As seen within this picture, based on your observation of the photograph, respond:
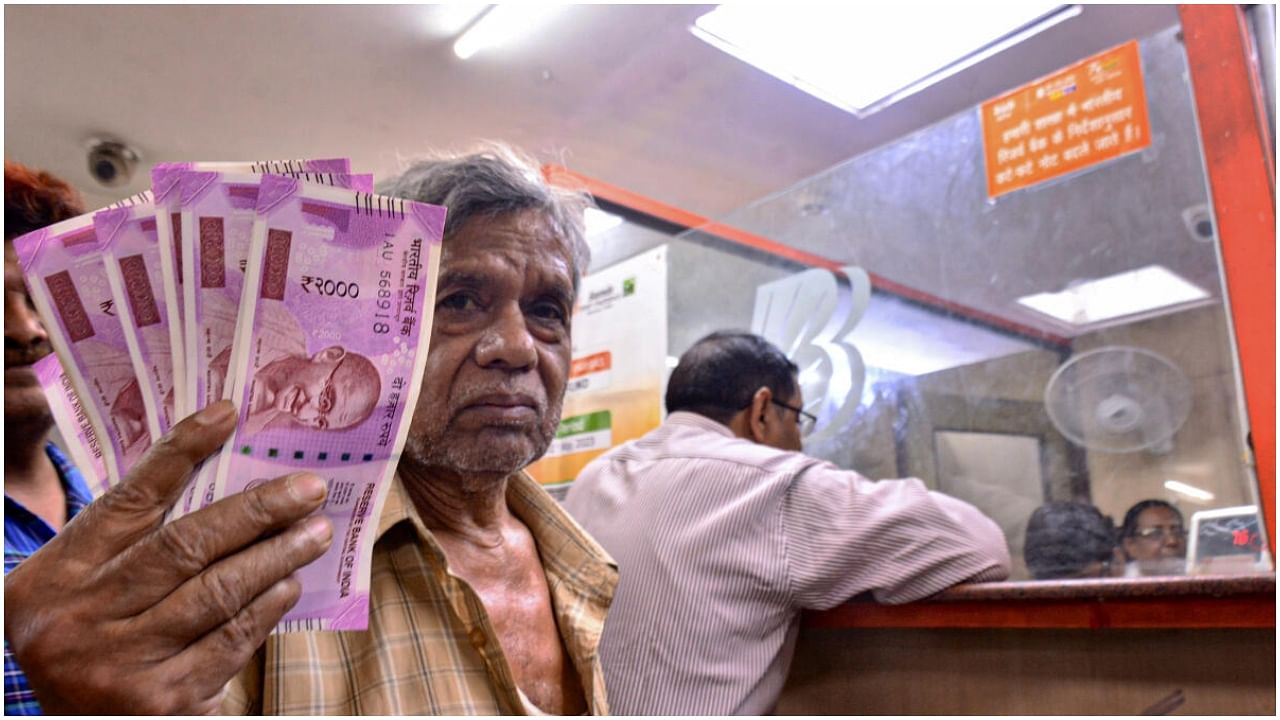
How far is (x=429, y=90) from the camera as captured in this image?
374cm

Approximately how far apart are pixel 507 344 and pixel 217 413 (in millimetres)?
617

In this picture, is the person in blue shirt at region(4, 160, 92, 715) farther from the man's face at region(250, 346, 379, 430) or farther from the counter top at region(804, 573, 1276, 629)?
the counter top at region(804, 573, 1276, 629)

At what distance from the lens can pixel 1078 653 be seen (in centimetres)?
148

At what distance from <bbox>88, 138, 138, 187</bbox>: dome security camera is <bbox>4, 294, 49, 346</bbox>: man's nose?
3.07 metres

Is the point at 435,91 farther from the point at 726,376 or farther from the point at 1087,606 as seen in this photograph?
the point at 1087,606

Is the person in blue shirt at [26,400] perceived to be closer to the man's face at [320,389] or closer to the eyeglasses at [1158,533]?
the man's face at [320,389]

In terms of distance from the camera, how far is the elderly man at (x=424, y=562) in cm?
67

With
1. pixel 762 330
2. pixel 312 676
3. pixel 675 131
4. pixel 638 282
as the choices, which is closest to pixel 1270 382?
pixel 762 330

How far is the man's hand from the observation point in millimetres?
659

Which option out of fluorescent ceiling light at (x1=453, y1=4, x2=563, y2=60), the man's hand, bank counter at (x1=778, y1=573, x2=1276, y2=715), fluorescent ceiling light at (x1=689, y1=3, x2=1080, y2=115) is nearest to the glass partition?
bank counter at (x1=778, y1=573, x2=1276, y2=715)

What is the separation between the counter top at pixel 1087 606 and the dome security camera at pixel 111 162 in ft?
13.2

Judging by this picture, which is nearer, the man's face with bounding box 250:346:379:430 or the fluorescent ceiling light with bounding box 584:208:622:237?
the man's face with bounding box 250:346:379:430

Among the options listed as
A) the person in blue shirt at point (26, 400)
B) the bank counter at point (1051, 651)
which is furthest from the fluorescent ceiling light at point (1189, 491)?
the person in blue shirt at point (26, 400)

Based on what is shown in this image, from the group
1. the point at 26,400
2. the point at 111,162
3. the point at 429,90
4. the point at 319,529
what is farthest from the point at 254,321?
the point at 111,162
